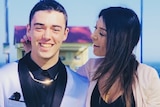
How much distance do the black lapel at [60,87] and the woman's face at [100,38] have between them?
20 centimetres

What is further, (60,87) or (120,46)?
(120,46)

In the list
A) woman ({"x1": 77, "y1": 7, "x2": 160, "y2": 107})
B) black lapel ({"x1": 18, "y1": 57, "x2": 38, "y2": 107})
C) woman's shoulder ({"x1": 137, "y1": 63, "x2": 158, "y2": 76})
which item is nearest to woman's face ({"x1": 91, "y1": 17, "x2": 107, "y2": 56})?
woman ({"x1": 77, "y1": 7, "x2": 160, "y2": 107})

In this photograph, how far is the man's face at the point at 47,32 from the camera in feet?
3.69

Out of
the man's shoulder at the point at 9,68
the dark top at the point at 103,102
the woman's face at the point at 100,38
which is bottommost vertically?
the dark top at the point at 103,102

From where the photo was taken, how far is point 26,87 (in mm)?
1151

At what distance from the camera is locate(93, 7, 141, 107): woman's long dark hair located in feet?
4.36

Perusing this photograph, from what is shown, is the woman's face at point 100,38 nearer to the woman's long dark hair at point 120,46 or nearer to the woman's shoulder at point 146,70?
the woman's long dark hair at point 120,46

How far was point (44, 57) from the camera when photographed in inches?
44.9

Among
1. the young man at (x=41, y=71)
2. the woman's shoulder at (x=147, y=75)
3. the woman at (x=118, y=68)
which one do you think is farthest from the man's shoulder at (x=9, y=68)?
the woman's shoulder at (x=147, y=75)

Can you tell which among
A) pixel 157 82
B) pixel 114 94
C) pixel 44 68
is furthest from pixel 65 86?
pixel 157 82

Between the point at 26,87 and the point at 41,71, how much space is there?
0.25ft

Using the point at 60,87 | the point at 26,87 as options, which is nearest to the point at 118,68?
the point at 60,87

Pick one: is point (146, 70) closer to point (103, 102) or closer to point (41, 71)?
point (103, 102)

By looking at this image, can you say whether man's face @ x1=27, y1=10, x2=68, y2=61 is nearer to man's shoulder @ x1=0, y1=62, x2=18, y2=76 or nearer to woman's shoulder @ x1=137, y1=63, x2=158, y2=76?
man's shoulder @ x1=0, y1=62, x2=18, y2=76
